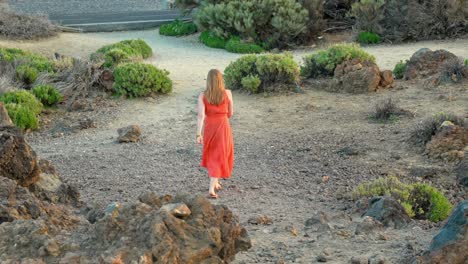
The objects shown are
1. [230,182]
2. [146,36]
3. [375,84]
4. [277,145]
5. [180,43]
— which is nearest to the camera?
[230,182]

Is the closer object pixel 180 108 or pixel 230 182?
pixel 230 182

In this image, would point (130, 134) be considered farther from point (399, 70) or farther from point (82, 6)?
point (82, 6)

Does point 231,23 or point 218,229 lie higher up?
point 218,229

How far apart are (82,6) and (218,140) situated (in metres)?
24.1

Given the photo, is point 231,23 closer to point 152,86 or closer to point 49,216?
point 152,86

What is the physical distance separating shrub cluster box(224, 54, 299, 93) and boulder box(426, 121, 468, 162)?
14.5 ft

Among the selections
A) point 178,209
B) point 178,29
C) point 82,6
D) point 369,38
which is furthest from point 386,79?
point 82,6

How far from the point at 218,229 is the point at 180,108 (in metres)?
8.73

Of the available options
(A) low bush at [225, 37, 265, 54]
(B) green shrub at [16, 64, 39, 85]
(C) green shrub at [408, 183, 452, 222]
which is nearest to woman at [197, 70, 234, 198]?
(C) green shrub at [408, 183, 452, 222]

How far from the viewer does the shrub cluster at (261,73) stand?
48.3 feet

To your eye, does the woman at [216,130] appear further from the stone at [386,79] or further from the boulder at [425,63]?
the boulder at [425,63]

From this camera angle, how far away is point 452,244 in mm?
5559

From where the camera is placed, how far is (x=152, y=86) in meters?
15.1

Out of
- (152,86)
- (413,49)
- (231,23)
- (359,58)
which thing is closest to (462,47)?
(413,49)
